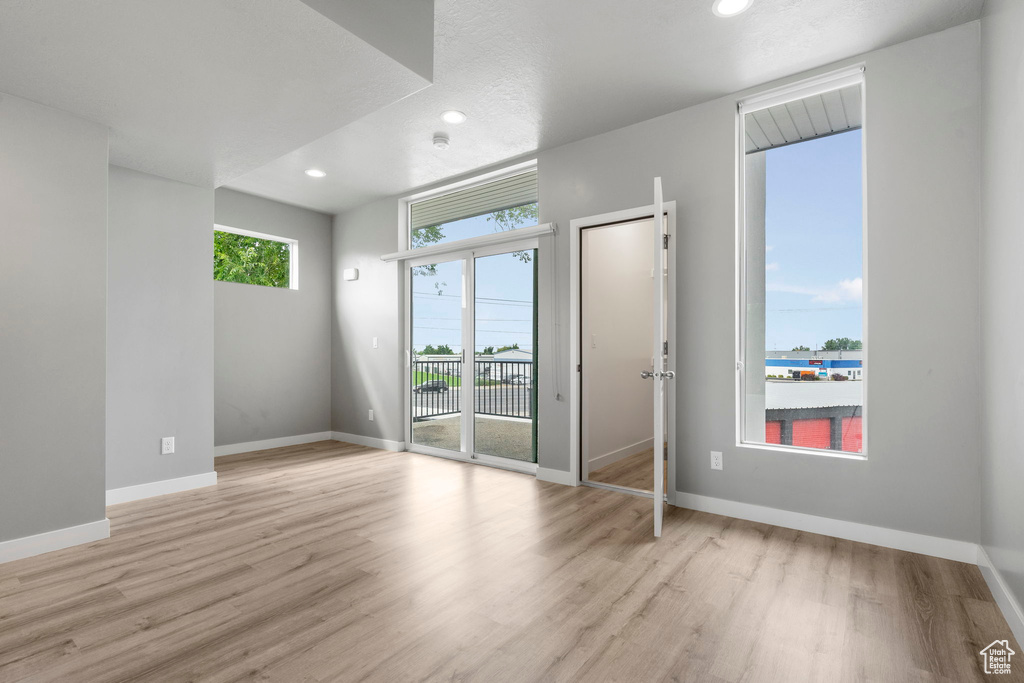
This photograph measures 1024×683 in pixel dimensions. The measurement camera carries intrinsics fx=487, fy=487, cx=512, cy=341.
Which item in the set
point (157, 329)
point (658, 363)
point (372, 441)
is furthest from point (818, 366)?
point (157, 329)

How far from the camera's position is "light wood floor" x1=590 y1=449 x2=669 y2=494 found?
12.6 feet

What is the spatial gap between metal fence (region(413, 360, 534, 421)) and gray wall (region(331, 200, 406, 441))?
0.87 ft

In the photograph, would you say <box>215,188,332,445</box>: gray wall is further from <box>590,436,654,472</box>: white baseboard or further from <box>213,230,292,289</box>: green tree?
<box>590,436,654,472</box>: white baseboard

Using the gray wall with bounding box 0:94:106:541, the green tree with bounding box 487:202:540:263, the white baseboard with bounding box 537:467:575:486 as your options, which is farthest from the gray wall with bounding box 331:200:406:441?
the gray wall with bounding box 0:94:106:541

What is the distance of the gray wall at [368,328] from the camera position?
5.23 metres

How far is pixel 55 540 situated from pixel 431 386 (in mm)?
3017

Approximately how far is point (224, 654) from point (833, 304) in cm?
341

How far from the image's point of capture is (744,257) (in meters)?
3.17

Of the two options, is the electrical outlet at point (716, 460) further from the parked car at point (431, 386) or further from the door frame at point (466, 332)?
the parked car at point (431, 386)

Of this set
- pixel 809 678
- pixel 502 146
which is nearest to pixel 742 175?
pixel 502 146

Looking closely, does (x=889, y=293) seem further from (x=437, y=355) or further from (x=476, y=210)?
(x=437, y=355)

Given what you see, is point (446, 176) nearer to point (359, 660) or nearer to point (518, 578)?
point (518, 578)

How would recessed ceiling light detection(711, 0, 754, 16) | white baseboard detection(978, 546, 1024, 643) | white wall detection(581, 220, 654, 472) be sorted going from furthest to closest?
white wall detection(581, 220, 654, 472) → recessed ceiling light detection(711, 0, 754, 16) → white baseboard detection(978, 546, 1024, 643)

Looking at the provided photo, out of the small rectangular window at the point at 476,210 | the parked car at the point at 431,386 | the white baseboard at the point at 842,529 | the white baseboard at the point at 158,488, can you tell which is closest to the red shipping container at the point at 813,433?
the white baseboard at the point at 842,529
